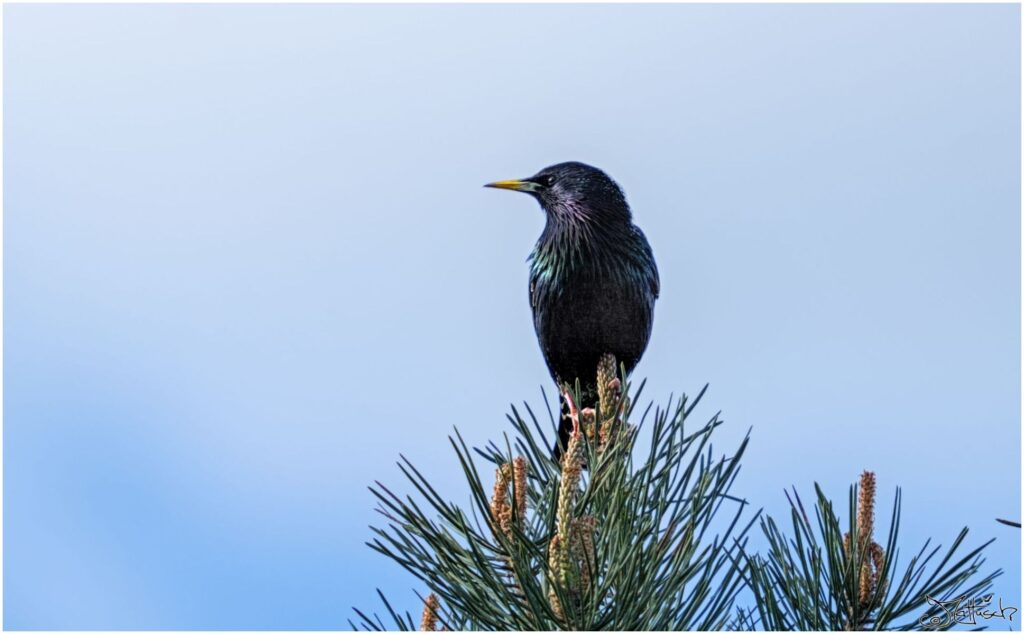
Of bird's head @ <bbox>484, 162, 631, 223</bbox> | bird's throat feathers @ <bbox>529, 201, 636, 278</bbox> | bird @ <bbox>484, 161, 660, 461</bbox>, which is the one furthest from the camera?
bird's head @ <bbox>484, 162, 631, 223</bbox>

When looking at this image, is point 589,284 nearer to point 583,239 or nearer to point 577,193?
point 583,239

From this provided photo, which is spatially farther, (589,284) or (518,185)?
(518,185)

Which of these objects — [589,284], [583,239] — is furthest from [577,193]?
[589,284]

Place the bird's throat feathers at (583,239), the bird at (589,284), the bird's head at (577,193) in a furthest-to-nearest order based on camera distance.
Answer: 1. the bird's head at (577,193)
2. the bird's throat feathers at (583,239)
3. the bird at (589,284)

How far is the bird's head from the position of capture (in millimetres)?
5609

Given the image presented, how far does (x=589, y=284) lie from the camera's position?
5.32 metres

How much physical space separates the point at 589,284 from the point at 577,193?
0.64 metres

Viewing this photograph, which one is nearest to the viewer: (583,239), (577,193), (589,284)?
(589,284)

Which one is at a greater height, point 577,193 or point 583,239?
point 577,193

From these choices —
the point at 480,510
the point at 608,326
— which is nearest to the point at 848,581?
the point at 480,510

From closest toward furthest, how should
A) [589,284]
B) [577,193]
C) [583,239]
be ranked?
[589,284] < [583,239] < [577,193]

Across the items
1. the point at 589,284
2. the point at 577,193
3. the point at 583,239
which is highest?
the point at 577,193

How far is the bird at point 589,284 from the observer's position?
5273 millimetres

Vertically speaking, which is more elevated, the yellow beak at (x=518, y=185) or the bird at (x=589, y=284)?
the yellow beak at (x=518, y=185)
